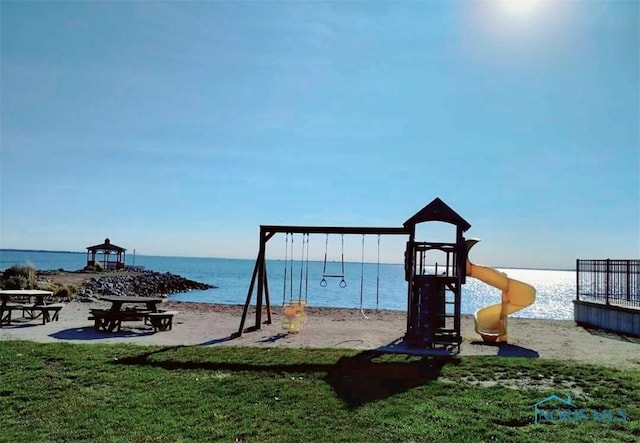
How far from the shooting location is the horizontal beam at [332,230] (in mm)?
12227

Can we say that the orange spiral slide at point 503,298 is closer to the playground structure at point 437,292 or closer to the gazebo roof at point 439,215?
the playground structure at point 437,292

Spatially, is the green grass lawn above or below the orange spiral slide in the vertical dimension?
below

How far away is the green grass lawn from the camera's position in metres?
5.58

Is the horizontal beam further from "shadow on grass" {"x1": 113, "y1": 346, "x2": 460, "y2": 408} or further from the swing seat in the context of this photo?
"shadow on grass" {"x1": 113, "y1": 346, "x2": 460, "y2": 408}

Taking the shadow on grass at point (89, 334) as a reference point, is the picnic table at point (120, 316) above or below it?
above

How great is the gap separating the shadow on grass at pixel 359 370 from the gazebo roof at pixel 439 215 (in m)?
3.46

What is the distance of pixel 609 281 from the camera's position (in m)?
16.2

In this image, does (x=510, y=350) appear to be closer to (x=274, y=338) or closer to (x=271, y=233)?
(x=274, y=338)

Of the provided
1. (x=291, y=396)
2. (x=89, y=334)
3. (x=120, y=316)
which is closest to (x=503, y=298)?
(x=291, y=396)

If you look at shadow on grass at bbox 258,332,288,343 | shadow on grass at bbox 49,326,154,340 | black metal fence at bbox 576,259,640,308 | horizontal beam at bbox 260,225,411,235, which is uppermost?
horizontal beam at bbox 260,225,411,235

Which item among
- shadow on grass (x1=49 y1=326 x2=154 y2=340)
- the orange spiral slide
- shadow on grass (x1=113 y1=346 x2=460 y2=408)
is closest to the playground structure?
the orange spiral slide

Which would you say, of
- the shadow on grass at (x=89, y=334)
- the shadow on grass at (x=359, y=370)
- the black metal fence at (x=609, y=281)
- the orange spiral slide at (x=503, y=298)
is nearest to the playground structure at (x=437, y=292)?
the orange spiral slide at (x=503, y=298)

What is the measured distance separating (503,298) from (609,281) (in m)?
5.75

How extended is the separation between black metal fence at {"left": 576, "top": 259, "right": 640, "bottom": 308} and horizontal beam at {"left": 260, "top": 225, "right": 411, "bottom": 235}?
828cm
